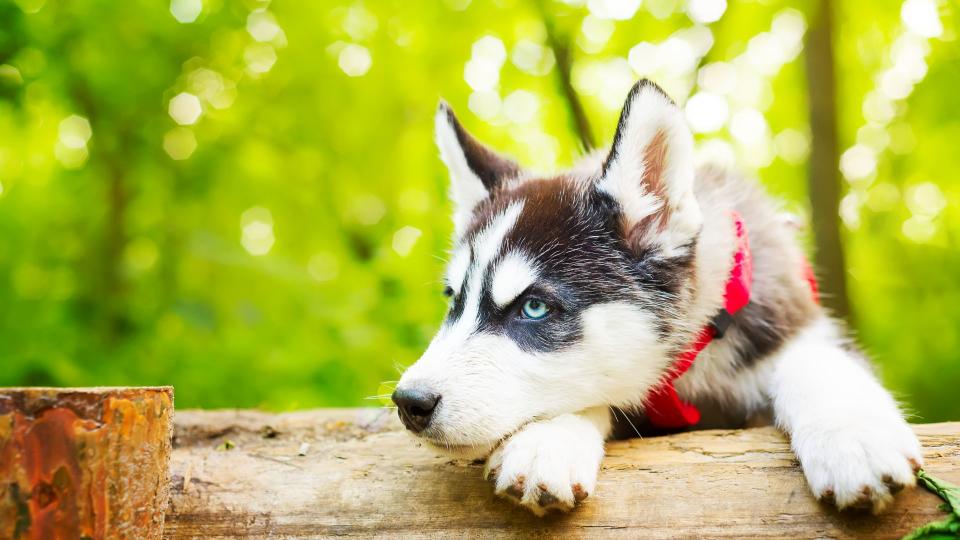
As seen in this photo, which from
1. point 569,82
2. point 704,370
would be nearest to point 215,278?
point 569,82

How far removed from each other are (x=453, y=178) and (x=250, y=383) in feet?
9.87

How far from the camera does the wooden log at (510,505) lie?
2139 millimetres

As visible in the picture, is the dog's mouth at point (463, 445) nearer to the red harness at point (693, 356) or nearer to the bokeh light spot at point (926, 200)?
the red harness at point (693, 356)

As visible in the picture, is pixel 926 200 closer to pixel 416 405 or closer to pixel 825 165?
pixel 825 165

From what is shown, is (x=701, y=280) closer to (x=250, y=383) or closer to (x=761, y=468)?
(x=761, y=468)

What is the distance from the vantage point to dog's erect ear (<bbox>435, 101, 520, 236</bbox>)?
352 cm

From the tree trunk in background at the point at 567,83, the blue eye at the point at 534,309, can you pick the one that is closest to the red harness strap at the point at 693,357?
the blue eye at the point at 534,309

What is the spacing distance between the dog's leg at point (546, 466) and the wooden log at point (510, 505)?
0.28 feet

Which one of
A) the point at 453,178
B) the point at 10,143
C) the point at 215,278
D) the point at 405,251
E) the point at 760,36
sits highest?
the point at 760,36

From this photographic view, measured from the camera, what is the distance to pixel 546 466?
7.19 feet

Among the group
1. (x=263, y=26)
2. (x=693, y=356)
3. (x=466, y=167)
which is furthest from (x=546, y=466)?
(x=263, y=26)

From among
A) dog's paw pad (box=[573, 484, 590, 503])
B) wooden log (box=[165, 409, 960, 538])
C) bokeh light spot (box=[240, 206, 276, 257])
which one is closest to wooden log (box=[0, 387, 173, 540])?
wooden log (box=[165, 409, 960, 538])

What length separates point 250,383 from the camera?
5.75m

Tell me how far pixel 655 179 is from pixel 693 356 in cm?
77
